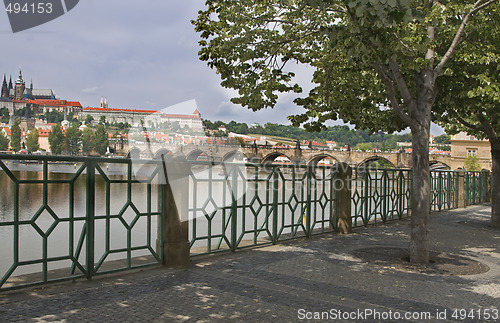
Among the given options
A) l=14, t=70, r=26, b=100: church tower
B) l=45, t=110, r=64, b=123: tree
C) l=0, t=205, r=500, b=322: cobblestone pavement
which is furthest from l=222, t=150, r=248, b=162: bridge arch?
l=14, t=70, r=26, b=100: church tower

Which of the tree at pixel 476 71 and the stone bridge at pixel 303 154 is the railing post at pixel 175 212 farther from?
the stone bridge at pixel 303 154

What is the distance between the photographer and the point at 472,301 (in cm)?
552

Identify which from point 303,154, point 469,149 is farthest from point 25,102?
point 469,149

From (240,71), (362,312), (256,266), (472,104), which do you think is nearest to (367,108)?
(472,104)

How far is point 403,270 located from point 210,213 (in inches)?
117

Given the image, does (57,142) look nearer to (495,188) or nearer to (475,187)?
(475,187)

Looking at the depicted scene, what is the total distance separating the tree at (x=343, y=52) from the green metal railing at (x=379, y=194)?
2.76 metres

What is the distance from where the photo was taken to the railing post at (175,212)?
→ 664cm

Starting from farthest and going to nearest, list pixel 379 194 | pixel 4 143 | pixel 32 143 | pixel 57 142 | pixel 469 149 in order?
1. pixel 4 143
2. pixel 32 143
3. pixel 57 142
4. pixel 469 149
5. pixel 379 194

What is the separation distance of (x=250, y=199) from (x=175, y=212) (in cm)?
201

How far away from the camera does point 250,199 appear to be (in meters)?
8.45

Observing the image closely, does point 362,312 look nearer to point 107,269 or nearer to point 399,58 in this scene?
point 107,269

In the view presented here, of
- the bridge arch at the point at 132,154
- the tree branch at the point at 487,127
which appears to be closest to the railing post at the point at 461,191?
the tree branch at the point at 487,127

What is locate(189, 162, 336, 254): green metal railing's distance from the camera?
7.43m
